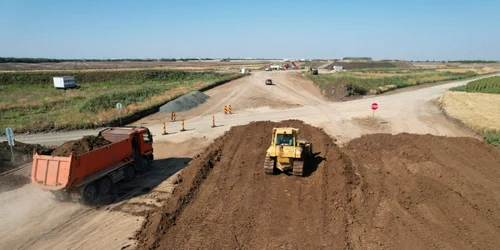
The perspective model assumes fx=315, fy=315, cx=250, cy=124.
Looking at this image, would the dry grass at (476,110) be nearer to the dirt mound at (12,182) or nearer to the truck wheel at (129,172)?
the truck wheel at (129,172)

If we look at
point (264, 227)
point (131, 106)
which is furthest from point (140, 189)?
point (131, 106)

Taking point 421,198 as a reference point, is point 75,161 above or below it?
above

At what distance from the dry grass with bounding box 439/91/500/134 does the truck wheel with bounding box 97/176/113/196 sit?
29.4 metres

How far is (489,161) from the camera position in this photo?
1930 cm

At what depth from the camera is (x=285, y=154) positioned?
1567cm

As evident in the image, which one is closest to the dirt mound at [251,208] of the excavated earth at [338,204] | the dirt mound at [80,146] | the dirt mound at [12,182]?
the excavated earth at [338,204]

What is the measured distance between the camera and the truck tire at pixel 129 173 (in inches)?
679

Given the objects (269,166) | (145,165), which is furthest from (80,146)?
(269,166)

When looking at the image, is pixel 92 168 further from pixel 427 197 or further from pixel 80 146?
pixel 427 197

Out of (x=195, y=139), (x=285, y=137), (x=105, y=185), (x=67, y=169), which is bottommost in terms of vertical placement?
(x=195, y=139)

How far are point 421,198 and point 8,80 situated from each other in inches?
3317

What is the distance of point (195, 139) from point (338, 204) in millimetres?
16448

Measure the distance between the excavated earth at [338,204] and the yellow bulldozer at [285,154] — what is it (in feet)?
1.93

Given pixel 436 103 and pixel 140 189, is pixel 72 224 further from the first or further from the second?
pixel 436 103
